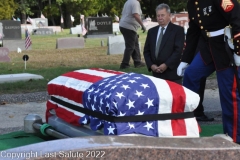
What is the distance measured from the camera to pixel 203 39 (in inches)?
211

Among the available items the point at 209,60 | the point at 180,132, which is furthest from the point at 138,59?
the point at 180,132

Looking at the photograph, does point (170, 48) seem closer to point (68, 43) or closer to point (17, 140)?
point (17, 140)

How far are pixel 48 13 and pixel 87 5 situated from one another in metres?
5.30

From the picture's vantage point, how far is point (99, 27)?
3048 centimetres

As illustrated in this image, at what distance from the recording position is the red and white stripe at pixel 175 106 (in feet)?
12.0

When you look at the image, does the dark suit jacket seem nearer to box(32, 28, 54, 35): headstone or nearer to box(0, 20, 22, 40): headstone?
box(0, 20, 22, 40): headstone

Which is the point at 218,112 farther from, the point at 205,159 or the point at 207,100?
the point at 205,159

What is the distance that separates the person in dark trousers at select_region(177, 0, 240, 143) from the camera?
475 centimetres

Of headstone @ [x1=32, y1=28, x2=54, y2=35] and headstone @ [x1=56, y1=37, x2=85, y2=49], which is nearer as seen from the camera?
headstone @ [x1=56, y1=37, x2=85, y2=49]

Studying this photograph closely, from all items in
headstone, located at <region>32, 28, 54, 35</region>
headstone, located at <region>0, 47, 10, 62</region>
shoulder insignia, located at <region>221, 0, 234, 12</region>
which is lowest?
headstone, located at <region>32, 28, 54, 35</region>

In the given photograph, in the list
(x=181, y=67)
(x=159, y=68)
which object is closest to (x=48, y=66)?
(x=159, y=68)

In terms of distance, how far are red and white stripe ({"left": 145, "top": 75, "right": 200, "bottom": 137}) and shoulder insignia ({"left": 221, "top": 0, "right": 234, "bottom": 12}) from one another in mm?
1186

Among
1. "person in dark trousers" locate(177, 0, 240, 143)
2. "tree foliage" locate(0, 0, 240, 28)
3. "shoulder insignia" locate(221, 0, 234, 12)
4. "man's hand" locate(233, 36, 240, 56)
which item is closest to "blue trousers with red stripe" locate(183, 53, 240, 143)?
"person in dark trousers" locate(177, 0, 240, 143)

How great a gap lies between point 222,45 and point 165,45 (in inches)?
A: 69.1
